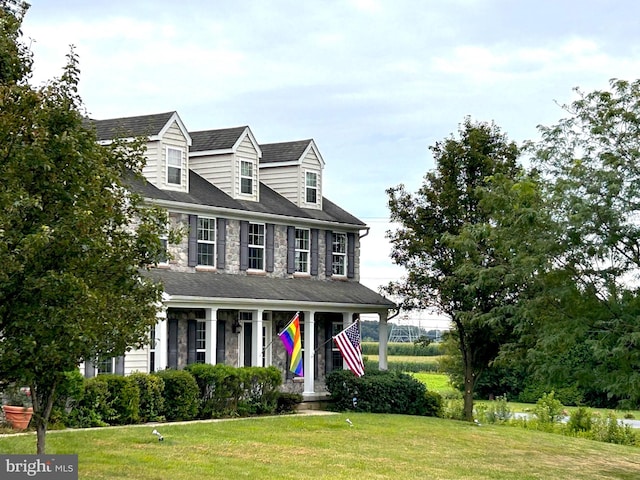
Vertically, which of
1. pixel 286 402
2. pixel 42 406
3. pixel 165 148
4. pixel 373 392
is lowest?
pixel 286 402

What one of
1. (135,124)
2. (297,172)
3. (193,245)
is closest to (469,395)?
(297,172)

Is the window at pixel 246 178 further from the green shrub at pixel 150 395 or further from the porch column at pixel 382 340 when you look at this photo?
the green shrub at pixel 150 395

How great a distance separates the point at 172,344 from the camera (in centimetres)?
2742

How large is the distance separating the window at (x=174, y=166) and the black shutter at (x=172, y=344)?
13.5 ft

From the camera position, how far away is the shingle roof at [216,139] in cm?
3108

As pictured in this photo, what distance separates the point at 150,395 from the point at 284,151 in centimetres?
1239

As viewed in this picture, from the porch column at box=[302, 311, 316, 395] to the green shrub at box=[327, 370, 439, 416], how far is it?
55 centimetres

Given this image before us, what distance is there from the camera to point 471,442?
23797 mm

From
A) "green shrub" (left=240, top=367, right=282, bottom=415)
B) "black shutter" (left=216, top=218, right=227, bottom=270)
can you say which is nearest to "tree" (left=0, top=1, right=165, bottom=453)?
"green shrub" (left=240, top=367, right=282, bottom=415)

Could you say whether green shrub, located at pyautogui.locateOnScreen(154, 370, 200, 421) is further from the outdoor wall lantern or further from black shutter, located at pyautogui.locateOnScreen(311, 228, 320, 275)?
black shutter, located at pyautogui.locateOnScreen(311, 228, 320, 275)

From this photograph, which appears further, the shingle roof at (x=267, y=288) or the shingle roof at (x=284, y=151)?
the shingle roof at (x=284, y=151)

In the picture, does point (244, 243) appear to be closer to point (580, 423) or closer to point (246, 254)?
point (246, 254)

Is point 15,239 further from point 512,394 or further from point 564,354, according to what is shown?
point 512,394

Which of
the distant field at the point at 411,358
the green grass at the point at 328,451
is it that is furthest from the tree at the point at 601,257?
the distant field at the point at 411,358
